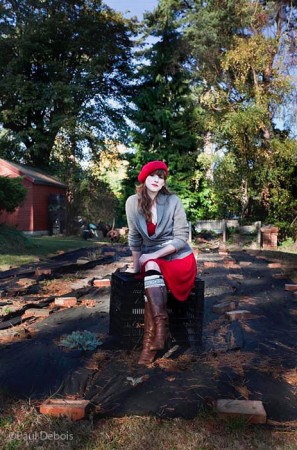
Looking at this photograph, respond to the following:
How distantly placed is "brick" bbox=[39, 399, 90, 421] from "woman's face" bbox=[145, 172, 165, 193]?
185 cm

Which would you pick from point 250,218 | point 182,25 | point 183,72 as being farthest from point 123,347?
point 182,25

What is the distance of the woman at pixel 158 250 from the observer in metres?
3.37

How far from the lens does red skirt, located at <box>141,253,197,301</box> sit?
11.4 ft

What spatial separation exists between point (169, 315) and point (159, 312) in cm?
40

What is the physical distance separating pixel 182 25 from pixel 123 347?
999 inches

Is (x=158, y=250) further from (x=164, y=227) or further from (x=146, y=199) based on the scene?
(x=146, y=199)

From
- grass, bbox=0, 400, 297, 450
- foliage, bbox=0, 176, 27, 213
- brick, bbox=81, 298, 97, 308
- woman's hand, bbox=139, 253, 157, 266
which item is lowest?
grass, bbox=0, 400, 297, 450

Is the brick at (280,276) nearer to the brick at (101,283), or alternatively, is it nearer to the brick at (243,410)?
the brick at (101,283)

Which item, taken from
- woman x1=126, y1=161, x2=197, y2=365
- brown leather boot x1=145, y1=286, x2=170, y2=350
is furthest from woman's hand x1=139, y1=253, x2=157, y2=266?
brown leather boot x1=145, y1=286, x2=170, y2=350

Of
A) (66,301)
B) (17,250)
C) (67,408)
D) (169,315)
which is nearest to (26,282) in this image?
(66,301)

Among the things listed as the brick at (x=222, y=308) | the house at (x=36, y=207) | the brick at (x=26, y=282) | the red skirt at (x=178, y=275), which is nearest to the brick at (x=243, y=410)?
the red skirt at (x=178, y=275)

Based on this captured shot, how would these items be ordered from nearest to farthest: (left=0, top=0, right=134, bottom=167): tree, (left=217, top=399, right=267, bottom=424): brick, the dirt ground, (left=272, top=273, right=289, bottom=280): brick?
(left=217, top=399, right=267, bottom=424): brick < the dirt ground < (left=272, top=273, right=289, bottom=280): brick < (left=0, top=0, right=134, bottom=167): tree

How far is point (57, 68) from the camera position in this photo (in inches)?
1171

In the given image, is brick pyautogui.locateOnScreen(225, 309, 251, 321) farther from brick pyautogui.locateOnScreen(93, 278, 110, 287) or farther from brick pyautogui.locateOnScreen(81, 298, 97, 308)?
brick pyautogui.locateOnScreen(93, 278, 110, 287)
